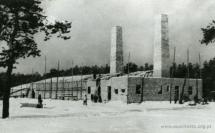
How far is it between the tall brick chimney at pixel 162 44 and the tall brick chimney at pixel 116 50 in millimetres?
5403

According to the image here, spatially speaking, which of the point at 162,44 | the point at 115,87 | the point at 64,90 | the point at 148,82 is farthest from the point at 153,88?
the point at 64,90

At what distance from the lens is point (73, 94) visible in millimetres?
52344

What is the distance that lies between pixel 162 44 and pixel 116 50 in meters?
6.56

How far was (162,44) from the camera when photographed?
131 feet

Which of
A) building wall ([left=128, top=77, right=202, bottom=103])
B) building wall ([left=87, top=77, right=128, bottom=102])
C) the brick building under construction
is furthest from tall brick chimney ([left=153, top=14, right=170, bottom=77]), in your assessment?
building wall ([left=87, top=77, right=128, bottom=102])

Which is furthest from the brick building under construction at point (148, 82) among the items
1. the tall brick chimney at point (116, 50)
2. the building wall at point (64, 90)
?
the building wall at point (64, 90)

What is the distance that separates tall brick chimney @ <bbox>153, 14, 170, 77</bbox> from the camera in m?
40.0

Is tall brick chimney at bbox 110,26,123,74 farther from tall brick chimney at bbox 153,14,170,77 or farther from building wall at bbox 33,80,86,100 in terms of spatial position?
building wall at bbox 33,80,86,100

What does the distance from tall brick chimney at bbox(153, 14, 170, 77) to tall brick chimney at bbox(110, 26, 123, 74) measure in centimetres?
540

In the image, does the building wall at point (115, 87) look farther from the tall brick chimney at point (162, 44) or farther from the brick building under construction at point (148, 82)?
the tall brick chimney at point (162, 44)

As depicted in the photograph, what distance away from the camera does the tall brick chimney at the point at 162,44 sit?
131 feet

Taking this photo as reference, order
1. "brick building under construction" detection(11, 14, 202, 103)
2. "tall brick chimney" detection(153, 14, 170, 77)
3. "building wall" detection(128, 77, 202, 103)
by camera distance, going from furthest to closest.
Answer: "tall brick chimney" detection(153, 14, 170, 77) → "brick building under construction" detection(11, 14, 202, 103) → "building wall" detection(128, 77, 202, 103)

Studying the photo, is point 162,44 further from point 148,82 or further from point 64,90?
point 64,90

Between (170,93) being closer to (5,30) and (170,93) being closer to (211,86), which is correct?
(211,86)
